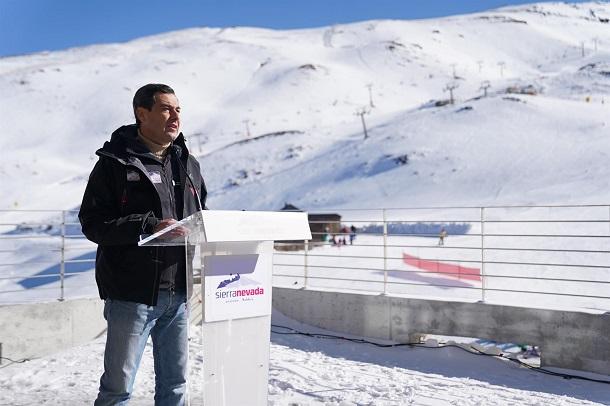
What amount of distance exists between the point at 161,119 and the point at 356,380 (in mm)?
3400

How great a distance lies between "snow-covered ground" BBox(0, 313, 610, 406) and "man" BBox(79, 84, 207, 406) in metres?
1.48

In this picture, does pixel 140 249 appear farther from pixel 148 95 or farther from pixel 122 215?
pixel 148 95

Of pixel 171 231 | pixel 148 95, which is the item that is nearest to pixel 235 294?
pixel 171 231

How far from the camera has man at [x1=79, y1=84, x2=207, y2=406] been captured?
2.72 m

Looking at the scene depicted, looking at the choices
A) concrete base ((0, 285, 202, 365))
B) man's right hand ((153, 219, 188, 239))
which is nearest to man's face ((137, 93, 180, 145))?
man's right hand ((153, 219, 188, 239))

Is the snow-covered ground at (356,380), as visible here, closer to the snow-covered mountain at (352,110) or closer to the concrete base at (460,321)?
the concrete base at (460,321)

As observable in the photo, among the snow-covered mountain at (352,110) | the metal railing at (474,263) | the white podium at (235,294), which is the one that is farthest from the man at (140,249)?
the snow-covered mountain at (352,110)

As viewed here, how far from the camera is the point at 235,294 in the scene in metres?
2.59

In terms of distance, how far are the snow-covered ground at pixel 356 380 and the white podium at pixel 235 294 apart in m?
1.78

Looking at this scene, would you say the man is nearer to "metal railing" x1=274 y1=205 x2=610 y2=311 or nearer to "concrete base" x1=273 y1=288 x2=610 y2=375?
"concrete base" x1=273 y1=288 x2=610 y2=375

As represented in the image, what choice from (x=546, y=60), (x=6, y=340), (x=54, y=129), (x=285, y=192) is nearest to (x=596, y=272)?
(x=6, y=340)

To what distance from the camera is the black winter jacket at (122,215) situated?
273cm

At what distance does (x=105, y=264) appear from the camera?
2.81m

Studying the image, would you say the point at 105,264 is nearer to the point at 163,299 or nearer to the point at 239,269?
the point at 163,299
